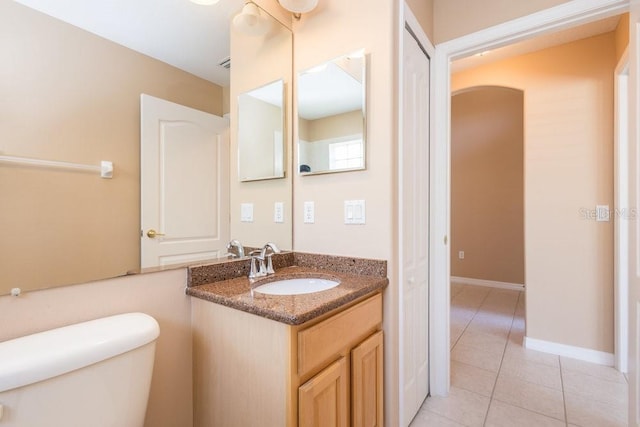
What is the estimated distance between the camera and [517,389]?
1854mm

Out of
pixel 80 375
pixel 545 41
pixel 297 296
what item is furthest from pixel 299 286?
pixel 545 41

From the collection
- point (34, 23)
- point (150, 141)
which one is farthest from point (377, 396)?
Answer: point (34, 23)

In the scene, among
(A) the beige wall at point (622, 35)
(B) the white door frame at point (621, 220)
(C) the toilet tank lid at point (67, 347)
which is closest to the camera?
(C) the toilet tank lid at point (67, 347)

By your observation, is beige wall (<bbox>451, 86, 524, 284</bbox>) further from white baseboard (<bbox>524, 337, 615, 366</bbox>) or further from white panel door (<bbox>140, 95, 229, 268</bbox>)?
white panel door (<bbox>140, 95, 229, 268</bbox>)

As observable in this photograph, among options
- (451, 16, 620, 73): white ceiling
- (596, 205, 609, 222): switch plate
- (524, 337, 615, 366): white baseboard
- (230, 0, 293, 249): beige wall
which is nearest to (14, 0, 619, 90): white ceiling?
(230, 0, 293, 249): beige wall

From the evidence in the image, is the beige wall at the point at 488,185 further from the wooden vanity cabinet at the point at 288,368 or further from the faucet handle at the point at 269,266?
the faucet handle at the point at 269,266

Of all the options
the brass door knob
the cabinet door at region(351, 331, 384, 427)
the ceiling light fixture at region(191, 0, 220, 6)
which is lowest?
the cabinet door at region(351, 331, 384, 427)

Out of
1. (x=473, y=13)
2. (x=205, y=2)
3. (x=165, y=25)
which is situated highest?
(x=473, y=13)

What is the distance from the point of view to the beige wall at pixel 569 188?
7.16 feet

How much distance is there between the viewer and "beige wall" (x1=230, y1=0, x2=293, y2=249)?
1.48 m

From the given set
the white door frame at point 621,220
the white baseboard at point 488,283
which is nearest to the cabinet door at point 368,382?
the white door frame at point 621,220

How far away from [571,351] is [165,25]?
3431 mm

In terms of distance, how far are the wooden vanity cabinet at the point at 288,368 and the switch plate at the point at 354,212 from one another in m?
0.37

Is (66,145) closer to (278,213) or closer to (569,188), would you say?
(278,213)
